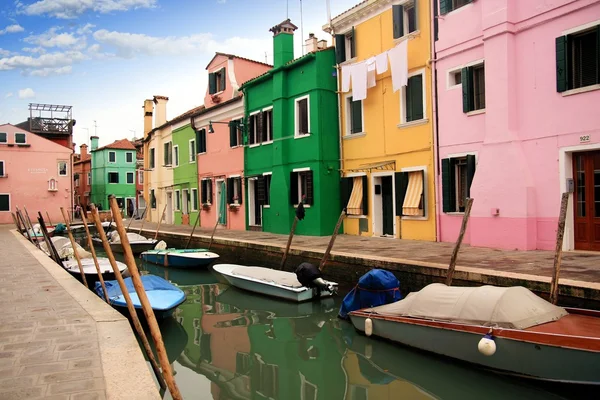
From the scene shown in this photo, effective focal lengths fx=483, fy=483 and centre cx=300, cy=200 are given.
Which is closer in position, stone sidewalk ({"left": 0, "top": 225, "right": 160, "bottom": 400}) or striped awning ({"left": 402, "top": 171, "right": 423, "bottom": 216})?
stone sidewalk ({"left": 0, "top": 225, "right": 160, "bottom": 400})

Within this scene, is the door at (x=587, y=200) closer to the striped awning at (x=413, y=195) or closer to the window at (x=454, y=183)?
the window at (x=454, y=183)

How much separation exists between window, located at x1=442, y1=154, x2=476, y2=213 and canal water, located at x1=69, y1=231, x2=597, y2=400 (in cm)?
449

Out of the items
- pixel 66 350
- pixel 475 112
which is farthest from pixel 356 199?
pixel 66 350

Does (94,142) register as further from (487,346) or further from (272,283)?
(487,346)

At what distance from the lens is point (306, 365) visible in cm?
676

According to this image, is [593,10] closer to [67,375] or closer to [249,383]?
[249,383]

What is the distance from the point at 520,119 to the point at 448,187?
8.04ft

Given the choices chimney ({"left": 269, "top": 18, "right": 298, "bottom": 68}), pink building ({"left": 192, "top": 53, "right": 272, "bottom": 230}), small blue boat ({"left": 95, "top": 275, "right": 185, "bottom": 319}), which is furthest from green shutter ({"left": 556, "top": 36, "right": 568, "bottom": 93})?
pink building ({"left": 192, "top": 53, "right": 272, "bottom": 230})

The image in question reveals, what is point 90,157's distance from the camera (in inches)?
2035

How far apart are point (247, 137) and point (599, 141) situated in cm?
1335

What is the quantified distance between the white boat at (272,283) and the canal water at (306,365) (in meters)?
0.30

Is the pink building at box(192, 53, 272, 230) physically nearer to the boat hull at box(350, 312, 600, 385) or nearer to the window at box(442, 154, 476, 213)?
the window at box(442, 154, 476, 213)

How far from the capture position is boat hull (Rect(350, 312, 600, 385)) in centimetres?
522

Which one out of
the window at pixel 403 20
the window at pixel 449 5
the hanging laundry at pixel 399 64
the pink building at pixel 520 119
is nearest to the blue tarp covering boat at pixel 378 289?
the pink building at pixel 520 119
